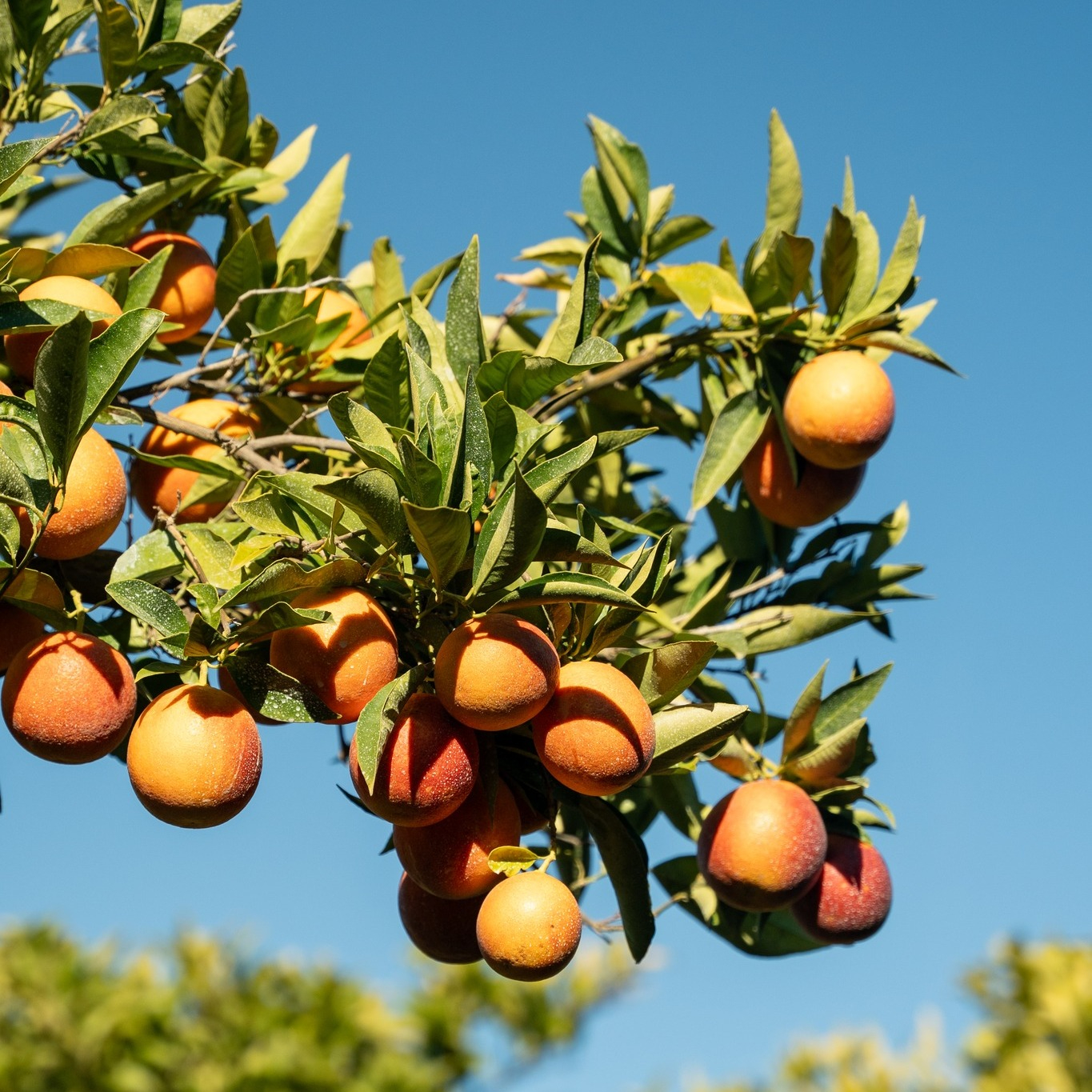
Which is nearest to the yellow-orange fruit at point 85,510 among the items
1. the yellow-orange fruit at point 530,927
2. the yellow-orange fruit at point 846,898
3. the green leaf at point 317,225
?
the yellow-orange fruit at point 530,927

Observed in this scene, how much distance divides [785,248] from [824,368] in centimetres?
18

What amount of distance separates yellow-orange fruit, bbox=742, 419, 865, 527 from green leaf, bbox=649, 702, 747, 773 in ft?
2.02

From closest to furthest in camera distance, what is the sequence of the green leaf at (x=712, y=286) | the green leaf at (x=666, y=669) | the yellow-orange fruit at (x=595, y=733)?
1. the yellow-orange fruit at (x=595, y=733)
2. the green leaf at (x=666, y=669)
3. the green leaf at (x=712, y=286)

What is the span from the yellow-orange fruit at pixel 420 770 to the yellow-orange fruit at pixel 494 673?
0.09 ft

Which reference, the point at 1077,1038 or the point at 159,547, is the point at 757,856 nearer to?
the point at 159,547

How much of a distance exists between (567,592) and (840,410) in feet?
2.42

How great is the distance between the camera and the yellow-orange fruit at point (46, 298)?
144 centimetres

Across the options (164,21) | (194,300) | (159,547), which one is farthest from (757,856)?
(164,21)

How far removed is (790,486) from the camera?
187 cm

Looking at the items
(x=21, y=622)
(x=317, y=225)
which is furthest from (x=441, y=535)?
(x=317, y=225)

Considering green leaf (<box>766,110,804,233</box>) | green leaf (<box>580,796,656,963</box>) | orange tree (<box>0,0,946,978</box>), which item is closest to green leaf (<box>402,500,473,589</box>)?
orange tree (<box>0,0,946,978</box>)

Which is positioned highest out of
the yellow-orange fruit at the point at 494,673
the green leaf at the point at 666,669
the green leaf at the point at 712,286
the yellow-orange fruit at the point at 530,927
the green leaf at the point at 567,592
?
the green leaf at the point at 712,286

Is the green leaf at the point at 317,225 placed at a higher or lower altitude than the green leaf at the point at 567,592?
higher

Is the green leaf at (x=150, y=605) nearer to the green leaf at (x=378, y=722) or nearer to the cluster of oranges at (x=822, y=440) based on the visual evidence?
the green leaf at (x=378, y=722)
